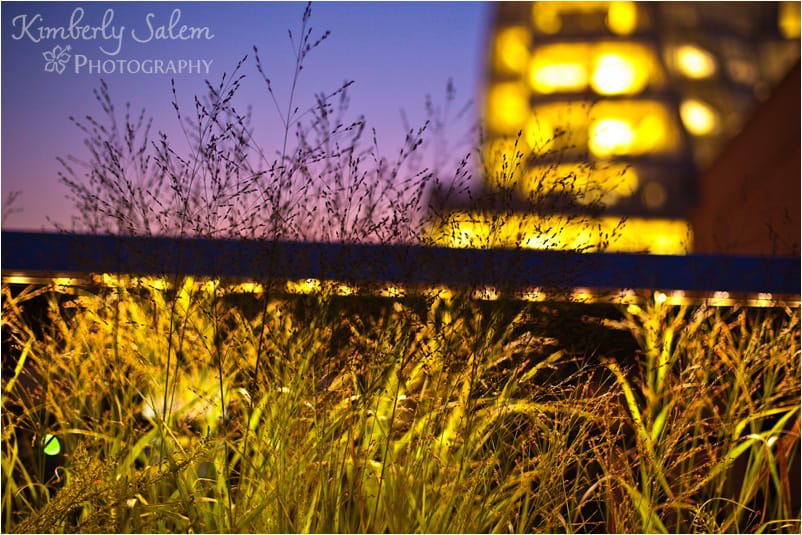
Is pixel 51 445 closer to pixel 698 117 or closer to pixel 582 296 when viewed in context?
pixel 582 296

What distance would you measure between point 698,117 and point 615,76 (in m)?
5.07

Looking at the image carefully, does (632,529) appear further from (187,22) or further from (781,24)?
(781,24)

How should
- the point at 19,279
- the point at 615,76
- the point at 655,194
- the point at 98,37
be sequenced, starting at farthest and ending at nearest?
the point at 615,76 → the point at 655,194 → the point at 98,37 → the point at 19,279

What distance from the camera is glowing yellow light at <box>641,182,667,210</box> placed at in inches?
1591

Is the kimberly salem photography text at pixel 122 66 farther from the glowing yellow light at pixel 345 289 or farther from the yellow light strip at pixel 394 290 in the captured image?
the glowing yellow light at pixel 345 289

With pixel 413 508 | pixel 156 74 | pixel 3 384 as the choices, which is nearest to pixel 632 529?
pixel 413 508

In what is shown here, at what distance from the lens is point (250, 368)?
1.95 metres

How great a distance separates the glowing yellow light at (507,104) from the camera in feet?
140

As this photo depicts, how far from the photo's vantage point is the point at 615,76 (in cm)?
4181

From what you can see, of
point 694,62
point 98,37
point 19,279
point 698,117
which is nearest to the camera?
point 19,279

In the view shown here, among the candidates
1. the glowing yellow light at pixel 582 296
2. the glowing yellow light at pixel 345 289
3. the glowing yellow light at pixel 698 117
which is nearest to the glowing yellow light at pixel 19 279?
the glowing yellow light at pixel 345 289

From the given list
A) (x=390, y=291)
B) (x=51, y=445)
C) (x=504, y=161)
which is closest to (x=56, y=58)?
(x=51, y=445)

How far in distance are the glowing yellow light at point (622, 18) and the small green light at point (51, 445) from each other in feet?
142

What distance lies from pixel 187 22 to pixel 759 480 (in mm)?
2024
